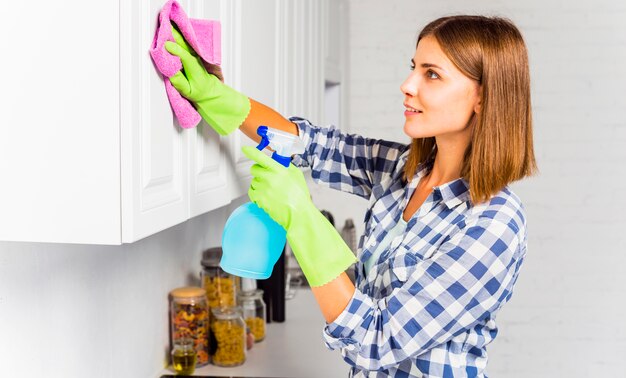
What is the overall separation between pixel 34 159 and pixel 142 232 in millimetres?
170

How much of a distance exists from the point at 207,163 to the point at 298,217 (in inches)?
9.1

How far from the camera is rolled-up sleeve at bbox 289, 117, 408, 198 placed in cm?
175

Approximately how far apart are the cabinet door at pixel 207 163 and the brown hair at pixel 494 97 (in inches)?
18.2

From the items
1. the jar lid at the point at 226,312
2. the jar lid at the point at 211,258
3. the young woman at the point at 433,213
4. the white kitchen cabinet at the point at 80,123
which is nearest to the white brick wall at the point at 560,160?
the jar lid at the point at 211,258

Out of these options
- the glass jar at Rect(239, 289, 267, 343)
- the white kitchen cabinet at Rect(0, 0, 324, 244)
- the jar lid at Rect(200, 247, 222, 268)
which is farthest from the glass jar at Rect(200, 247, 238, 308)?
the white kitchen cabinet at Rect(0, 0, 324, 244)

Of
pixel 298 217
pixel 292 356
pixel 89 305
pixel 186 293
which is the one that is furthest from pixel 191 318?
pixel 298 217

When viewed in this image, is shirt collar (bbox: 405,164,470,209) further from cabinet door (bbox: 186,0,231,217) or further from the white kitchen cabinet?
the white kitchen cabinet

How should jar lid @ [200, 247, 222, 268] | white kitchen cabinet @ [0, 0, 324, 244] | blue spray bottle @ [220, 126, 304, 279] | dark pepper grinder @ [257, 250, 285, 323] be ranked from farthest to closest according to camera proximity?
1. dark pepper grinder @ [257, 250, 285, 323]
2. jar lid @ [200, 247, 222, 268]
3. blue spray bottle @ [220, 126, 304, 279]
4. white kitchen cabinet @ [0, 0, 324, 244]

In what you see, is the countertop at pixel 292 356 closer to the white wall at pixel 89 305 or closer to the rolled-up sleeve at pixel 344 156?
the white wall at pixel 89 305

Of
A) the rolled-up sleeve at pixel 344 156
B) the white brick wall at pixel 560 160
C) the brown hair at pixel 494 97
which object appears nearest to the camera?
the brown hair at pixel 494 97

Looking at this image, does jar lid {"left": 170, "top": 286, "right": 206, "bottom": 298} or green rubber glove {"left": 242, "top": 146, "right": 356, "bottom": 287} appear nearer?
green rubber glove {"left": 242, "top": 146, "right": 356, "bottom": 287}

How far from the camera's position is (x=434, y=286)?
1.28 meters

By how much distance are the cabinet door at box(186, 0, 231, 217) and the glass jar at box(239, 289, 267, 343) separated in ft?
2.97

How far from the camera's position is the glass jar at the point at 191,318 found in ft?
6.45
